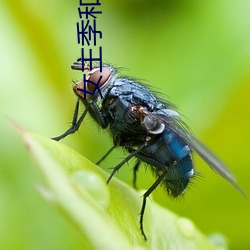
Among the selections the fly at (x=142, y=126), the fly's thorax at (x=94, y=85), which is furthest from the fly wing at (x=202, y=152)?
the fly's thorax at (x=94, y=85)

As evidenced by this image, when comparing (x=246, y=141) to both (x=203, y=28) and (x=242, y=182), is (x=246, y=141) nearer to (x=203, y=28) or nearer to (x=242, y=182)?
(x=242, y=182)

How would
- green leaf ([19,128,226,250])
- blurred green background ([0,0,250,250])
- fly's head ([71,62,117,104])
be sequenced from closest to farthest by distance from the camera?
green leaf ([19,128,226,250]) → fly's head ([71,62,117,104]) → blurred green background ([0,0,250,250])

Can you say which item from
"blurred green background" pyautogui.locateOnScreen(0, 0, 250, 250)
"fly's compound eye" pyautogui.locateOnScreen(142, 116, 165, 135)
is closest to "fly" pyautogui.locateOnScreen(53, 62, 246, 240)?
"fly's compound eye" pyautogui.locateOnScreen(142, 116, 165, 135)

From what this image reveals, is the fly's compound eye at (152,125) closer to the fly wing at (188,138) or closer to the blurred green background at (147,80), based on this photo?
the fly wing at (188,138)

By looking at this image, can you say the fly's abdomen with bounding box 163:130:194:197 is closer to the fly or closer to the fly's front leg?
the fly

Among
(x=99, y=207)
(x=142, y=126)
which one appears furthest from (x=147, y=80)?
(x=99, y=207)

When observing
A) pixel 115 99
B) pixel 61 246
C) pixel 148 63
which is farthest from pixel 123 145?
pixel 148 63
